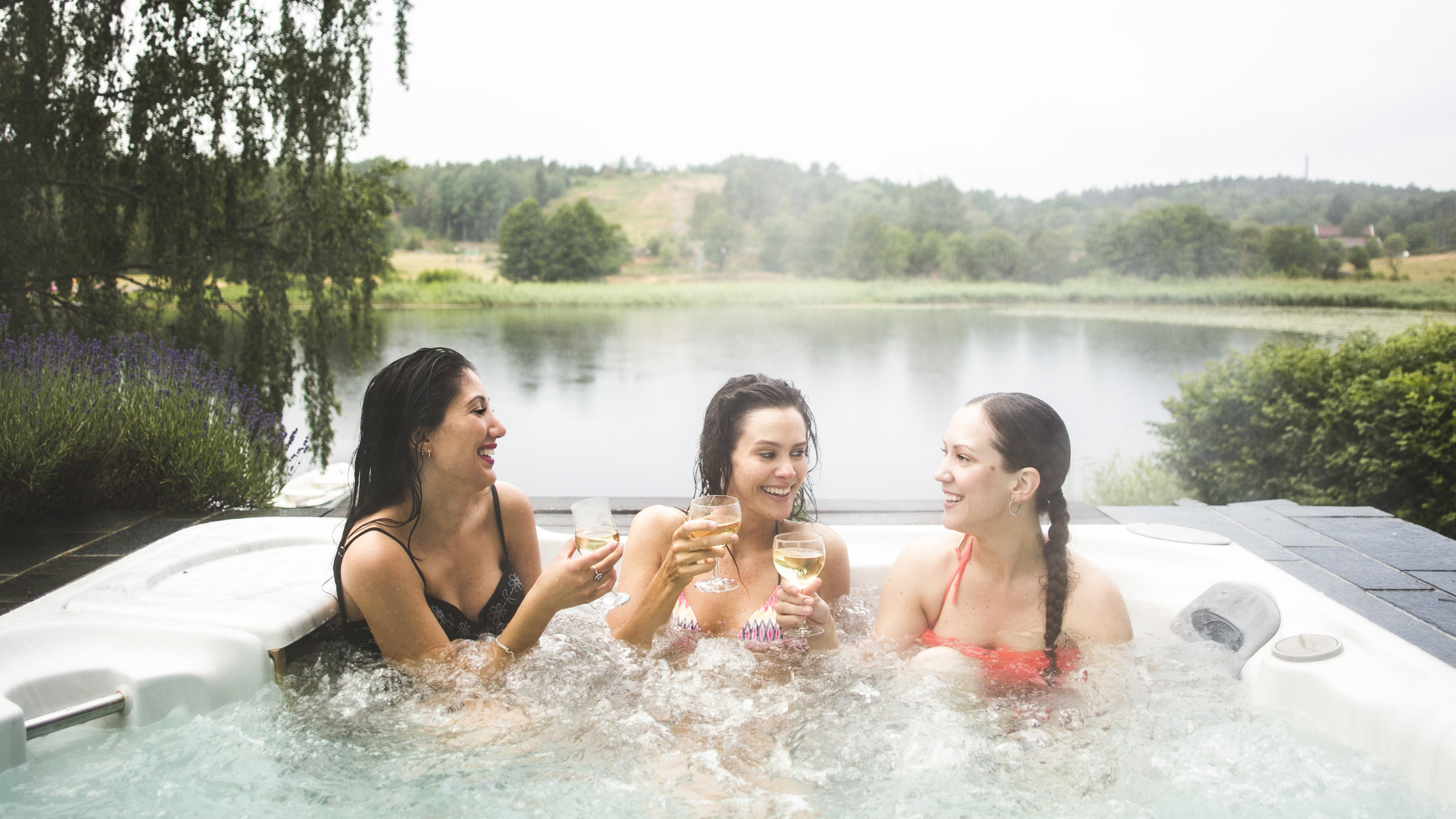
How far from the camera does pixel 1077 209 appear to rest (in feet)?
21.2

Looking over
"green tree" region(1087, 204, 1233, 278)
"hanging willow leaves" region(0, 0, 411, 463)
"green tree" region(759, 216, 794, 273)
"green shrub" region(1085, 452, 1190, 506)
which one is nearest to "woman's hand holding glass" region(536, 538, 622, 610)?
"green shrub" region(1085, 452, 1190, 506)

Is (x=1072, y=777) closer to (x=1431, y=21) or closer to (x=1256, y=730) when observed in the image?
(x=1256, y=730)

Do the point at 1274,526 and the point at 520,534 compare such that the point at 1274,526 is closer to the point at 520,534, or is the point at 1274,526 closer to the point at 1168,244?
the point at 520,534

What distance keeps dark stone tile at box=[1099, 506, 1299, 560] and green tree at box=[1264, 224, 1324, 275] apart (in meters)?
3.39

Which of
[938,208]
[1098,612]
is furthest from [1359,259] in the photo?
[1098,612]

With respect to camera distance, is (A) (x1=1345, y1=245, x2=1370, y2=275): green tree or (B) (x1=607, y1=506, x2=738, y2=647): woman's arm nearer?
(B) (x1=607, y1=506, x2=738, y2=647): woman's arm

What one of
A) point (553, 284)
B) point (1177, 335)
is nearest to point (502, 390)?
point (553, 284)

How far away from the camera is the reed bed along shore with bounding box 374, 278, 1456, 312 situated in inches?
249

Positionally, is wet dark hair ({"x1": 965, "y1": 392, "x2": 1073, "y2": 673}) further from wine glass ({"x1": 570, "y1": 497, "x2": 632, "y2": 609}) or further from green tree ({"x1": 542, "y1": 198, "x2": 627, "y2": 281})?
green tree ({"x1": 542, "y1": 198, "x2": 627, "y2": 281})

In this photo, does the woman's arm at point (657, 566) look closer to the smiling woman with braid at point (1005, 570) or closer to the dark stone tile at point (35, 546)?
the smiling woman with braid at point (1005, 570)

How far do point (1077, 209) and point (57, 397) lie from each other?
6042mm

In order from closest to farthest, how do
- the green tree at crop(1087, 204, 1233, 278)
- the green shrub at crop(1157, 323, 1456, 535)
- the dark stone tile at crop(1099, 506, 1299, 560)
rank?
the dark stone tile at crop(1099, 506, 1299, 560) < the green shrub at crop(1157, 323, 1456, 535) < the green tree at crop(1087, 204, 1233, 278)

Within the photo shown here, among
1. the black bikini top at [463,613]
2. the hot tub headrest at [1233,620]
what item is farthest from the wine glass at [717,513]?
the hot tub headrest at [1233,620]

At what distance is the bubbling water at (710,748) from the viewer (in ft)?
5.37
